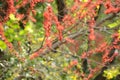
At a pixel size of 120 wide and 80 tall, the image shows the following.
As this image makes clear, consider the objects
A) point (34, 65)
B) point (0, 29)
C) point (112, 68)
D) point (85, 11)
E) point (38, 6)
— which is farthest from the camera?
point (112, 68)

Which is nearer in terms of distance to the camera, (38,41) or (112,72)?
(38,41)

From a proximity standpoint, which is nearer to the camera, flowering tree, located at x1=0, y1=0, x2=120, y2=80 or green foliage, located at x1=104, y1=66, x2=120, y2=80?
flowering tree, located at x1=0, y1=0, x2=120, y2=80

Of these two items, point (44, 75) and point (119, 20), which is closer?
point (44, 75)

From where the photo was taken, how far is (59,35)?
3.41 metres

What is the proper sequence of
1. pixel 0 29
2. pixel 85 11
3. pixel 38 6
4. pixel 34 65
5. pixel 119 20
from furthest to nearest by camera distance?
pixel 119 20 < pixel 38 6 < pixel 85 11 < pixel 34 65 < pixel 0 29

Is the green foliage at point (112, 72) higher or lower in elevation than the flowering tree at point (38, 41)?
lower

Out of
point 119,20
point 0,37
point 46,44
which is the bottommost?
point 119,20

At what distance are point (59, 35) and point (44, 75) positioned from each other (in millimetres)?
523

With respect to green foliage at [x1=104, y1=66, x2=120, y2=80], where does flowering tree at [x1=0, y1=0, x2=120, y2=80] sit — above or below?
above

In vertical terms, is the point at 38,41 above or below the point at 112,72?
above

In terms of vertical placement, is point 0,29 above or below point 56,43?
above

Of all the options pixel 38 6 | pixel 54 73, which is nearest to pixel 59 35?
pixel 54 73

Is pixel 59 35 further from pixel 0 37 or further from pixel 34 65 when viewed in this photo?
pixel 0 37

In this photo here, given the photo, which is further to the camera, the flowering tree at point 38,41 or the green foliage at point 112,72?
the green foliage at point 112,72
